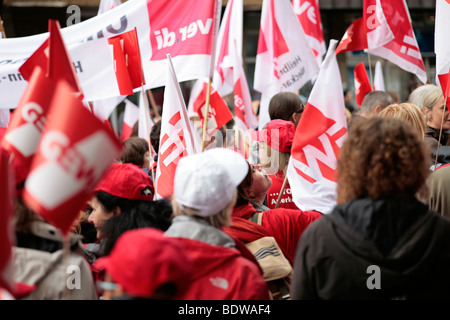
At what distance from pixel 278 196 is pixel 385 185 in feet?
7.37

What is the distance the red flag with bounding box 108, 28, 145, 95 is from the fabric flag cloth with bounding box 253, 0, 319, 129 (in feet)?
7.90

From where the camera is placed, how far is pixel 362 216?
2.48 metres

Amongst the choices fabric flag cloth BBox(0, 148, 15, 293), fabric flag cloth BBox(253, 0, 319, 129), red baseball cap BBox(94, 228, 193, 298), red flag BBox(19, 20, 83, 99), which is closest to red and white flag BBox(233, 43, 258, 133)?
fabric flag cloth BBox(253, 0, 319, 129)

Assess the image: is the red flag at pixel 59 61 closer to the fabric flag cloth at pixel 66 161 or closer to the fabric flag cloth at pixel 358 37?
the fabric flag cloth at pixel 66 161

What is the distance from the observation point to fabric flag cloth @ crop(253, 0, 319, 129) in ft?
23.5

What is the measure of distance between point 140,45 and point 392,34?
2560 mm

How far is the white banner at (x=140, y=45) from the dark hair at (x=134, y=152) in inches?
17.2

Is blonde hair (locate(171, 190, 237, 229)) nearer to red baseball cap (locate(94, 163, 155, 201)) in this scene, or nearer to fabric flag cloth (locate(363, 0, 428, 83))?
red baseball cap (locate(94, 163, 155, 201))

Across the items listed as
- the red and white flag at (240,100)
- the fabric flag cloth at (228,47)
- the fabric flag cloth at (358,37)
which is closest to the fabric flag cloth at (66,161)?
the fabric flag cloth at (358,37)

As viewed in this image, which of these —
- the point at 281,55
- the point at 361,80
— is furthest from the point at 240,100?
the point at 361,80

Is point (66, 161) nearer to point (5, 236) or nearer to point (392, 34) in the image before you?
point (5, 236)

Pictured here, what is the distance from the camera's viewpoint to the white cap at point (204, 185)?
271 centimetres
